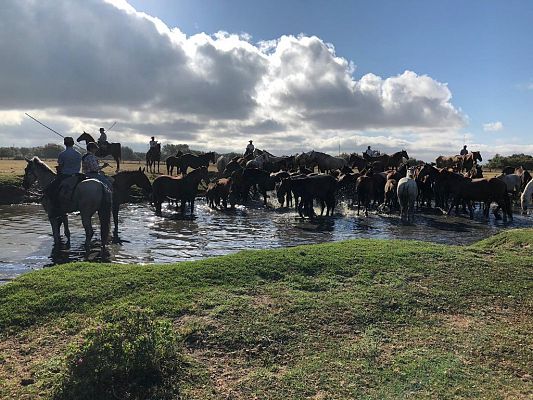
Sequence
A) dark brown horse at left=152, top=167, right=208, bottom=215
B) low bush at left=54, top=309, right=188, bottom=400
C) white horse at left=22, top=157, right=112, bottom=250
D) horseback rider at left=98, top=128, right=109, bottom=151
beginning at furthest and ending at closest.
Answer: horseback rider at left=98, top=128, right=109, bottom=151
dark brown horse at left=152, top=167, right=208, bottom=215
white horse at left=22, top=157, right=112, bottom=250
low bush at left=54, top=309, right=188, bottom=400

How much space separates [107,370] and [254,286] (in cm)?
323

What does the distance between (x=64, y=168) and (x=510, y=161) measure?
55404 mm

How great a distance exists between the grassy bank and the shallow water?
11.1ft

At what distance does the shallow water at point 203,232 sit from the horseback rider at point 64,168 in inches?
53.6

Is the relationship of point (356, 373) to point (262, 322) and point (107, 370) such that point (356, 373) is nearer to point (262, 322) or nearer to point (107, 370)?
point (262, 322)

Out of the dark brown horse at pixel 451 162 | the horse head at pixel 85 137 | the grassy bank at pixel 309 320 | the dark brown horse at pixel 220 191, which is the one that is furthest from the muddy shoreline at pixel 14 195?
the dark brown horse at pixel 451 162

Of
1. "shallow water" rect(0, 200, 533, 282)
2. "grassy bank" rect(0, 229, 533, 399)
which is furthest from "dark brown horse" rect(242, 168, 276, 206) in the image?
"grassy bank" rect(0, 229, 533, 399)

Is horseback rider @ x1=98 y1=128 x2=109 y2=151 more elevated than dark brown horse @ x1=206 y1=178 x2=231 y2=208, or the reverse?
horseback rider @ x1=98 y1=128 x2=109 y2=151

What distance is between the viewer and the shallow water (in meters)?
11.7

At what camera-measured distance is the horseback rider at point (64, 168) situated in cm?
1219

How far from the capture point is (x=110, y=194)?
11914 mm

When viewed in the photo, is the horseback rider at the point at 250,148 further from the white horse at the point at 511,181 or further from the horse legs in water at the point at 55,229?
the horse legs in water at the point at 55,229

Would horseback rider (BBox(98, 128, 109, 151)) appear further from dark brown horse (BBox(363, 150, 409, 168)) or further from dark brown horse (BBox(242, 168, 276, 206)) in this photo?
dark brown horse (BBox(363, 150, 409, 168))

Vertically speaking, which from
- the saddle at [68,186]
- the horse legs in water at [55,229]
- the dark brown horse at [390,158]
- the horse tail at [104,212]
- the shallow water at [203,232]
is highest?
the dark brown horse at [390,158]
